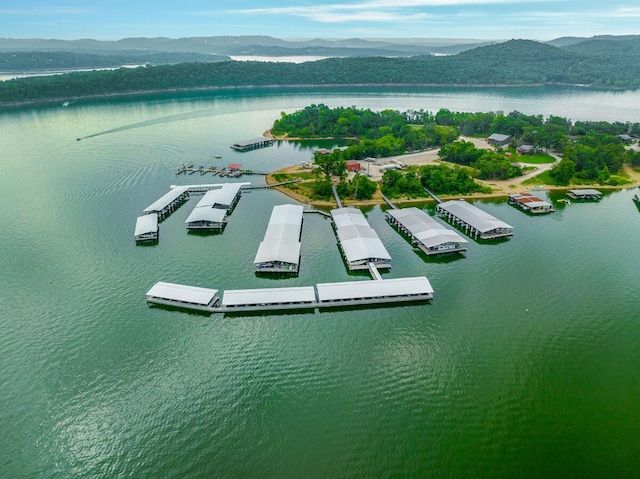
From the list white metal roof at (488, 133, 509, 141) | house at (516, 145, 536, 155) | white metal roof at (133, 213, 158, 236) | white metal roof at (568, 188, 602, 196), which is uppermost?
white metal roof at (488, 133, 509, 141)

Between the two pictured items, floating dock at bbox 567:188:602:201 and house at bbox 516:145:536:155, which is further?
house at bbox 516:145:536:155

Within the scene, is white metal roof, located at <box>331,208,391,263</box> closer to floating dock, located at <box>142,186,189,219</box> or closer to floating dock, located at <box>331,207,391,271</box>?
floating dock, located at <box>331,207,391,271</box>

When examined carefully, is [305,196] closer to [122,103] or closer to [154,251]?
[154,251]

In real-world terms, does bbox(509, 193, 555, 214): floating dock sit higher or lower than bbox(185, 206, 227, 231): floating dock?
higher

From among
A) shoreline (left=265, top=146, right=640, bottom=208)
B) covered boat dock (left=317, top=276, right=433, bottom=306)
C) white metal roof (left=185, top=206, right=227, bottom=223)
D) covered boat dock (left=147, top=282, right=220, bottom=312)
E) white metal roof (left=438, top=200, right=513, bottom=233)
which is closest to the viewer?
covered boat dock (left=147, top=282, right=220, bottom=312)

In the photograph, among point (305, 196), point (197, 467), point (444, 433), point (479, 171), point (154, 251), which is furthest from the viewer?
point (479, 171)

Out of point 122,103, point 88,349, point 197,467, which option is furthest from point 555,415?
point 122,103

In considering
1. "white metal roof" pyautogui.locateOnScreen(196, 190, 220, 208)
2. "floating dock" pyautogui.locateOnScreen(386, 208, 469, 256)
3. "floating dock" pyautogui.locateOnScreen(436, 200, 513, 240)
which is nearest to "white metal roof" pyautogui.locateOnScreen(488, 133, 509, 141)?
"floating dock" pyautogui.locateOnScreen(436, 200, 513, 240)
